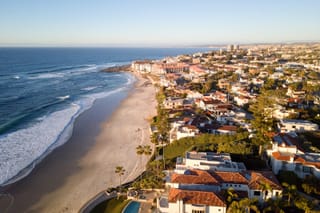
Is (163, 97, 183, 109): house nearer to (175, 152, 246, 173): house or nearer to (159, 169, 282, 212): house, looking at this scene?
(175, 152, 246, 173): house

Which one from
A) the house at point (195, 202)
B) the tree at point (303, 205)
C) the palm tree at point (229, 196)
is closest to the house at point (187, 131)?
the palm tree at point (229, 196)

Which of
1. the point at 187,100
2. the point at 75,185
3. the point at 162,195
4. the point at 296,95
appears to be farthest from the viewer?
the point at 187,100

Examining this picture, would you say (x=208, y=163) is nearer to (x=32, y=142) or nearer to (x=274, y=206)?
(x=274, y=206)

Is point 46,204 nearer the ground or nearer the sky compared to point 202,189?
nearer the ground

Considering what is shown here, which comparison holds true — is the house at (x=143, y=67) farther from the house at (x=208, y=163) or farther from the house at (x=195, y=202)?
the house at (x=195, y=202)

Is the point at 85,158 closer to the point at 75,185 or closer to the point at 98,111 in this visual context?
the point at 75,185

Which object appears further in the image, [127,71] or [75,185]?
[127,71]

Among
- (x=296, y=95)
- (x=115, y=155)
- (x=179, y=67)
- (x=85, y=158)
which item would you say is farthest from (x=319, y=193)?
(x=179, y=67)

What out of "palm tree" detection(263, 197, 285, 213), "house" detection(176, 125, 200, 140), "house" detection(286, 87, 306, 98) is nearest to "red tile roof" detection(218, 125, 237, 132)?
"house" detection(176, 125, 200, 140)
